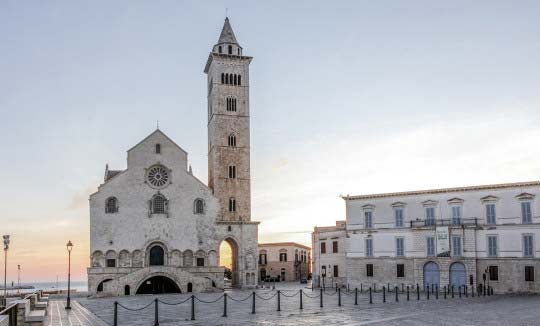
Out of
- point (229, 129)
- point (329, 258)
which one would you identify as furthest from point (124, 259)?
point (329, 258)

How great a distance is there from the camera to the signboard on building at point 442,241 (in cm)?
4994

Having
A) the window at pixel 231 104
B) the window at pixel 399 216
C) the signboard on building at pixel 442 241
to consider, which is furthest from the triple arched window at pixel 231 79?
the signboard on building at pixel 442 241

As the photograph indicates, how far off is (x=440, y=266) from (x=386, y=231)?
583 centimetres

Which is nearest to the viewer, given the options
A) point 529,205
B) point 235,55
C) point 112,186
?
point 529,205

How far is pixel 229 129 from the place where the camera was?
66500mm

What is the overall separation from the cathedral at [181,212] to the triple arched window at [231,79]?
111mm

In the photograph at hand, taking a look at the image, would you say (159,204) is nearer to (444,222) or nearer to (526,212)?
(444,222)

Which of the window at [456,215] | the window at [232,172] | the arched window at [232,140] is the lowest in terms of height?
the window at [456,215]

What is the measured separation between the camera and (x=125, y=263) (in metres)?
57.3

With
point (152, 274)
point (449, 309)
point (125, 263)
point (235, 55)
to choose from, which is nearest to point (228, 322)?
point (449, 309)

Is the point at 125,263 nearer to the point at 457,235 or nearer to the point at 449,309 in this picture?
the point at 457,235

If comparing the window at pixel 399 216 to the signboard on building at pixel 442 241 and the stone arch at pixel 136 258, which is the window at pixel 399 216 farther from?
the stone arch at pixel 136 258

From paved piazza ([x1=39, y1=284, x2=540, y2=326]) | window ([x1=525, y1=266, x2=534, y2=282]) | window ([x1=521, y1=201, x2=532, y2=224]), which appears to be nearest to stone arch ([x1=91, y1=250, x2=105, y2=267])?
paved piazza ([x1=39, y1=284, x2=540, y2=326])

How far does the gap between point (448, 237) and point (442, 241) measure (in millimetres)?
637
